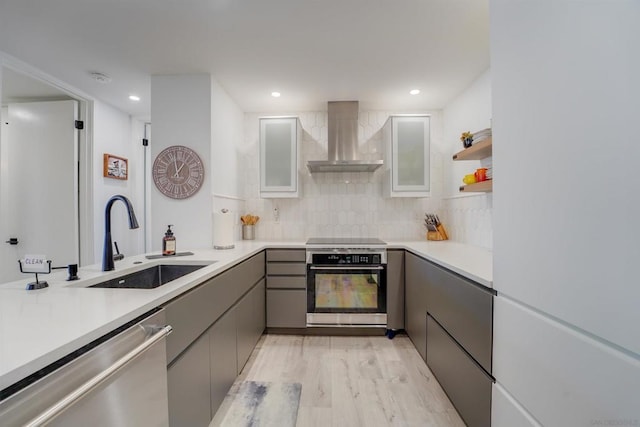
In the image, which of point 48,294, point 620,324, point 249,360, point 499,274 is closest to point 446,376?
point 499,274

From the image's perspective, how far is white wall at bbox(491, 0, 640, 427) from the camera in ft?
2.02

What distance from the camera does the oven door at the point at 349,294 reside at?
2523 millimetres

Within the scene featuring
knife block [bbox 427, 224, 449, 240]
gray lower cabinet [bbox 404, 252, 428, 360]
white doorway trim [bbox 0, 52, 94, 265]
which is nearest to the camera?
gray lower cabinet [bbox 404, 252, 428, 360]

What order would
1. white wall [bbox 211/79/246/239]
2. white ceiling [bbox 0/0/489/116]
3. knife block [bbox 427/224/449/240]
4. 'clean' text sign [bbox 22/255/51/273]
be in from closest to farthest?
'clean' text sign [bbox 22/255/51/273], white ceiling [bbox 0/0/489/116], white wall [bbox 211/79/246/239], knife block [bbox 427/224/449/240]

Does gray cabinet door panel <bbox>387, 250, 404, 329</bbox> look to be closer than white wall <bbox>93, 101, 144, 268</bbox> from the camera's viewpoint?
Yes

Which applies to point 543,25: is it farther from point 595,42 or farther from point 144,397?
point 144,397

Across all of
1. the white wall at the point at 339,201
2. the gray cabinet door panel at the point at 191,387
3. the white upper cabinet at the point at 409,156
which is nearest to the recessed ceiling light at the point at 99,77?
the white wall at the point at 339,201

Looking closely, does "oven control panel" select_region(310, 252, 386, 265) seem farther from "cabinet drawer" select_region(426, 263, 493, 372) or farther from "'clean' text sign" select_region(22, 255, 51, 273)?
"'clean' text sign" select_region(22, 255, 51, 273)

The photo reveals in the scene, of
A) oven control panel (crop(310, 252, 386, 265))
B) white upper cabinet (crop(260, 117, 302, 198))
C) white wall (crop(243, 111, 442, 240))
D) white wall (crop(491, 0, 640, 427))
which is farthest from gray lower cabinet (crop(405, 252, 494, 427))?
white upper cabinet (crop(260, 117, 302, 198))

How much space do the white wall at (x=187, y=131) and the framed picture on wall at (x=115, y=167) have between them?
926mm

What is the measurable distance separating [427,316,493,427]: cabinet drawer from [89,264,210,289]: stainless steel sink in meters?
1.62

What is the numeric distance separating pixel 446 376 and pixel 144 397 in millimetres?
1647

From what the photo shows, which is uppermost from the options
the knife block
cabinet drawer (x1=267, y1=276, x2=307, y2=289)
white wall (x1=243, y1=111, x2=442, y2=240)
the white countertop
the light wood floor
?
white wall (x1=243, y1=111, x2=442, y2=240)

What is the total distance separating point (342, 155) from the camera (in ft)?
9.82
